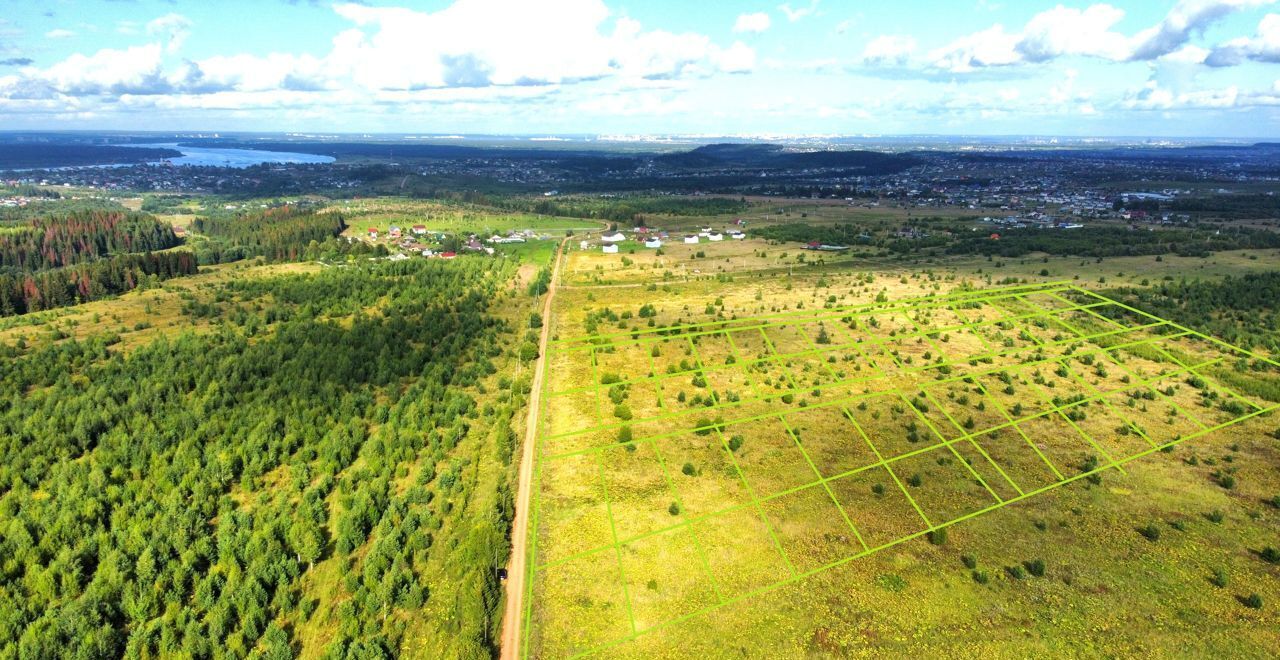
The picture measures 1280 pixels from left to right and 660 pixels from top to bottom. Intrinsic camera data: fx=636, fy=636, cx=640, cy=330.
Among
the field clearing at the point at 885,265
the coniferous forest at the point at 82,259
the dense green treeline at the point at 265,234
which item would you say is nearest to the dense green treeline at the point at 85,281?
the coniferous forest at the point at 82,259

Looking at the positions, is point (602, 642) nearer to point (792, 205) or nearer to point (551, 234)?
point (551, 234)

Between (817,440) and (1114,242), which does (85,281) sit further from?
(1114,242)

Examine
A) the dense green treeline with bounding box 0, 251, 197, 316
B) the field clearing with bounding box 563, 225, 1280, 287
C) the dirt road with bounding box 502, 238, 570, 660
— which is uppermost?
the field clearing with bounding box 563, 225, 1280, 287

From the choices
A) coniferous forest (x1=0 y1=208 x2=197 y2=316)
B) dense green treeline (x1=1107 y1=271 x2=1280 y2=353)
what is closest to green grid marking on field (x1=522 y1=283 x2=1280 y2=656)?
dense green treeline (x1=1107 y1=271 x2=1280 y2=353)

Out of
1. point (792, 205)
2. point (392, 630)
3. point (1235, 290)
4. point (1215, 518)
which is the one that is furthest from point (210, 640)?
point (792, 205)

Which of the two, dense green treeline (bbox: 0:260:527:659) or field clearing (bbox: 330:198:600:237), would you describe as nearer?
dense green treeline (bbox: 0:260:527:659)

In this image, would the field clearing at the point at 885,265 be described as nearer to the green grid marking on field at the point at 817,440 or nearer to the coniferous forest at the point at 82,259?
the green grid marking on field at the point at 817,440

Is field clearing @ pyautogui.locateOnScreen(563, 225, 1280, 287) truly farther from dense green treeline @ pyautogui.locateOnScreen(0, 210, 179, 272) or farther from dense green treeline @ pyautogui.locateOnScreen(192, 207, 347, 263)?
dense green treeline @ pyautogui.locateOnScreen(0, 210, 179, 272)

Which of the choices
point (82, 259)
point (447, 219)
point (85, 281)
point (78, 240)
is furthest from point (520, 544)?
point (447, 219)
